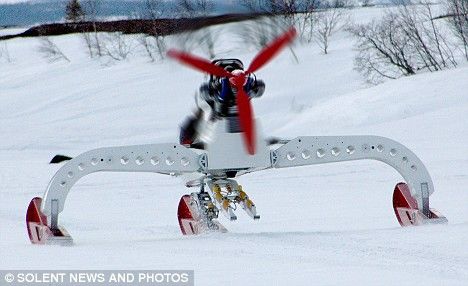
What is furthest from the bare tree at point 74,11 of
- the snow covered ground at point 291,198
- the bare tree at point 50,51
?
the snow covered ground at point 291,198

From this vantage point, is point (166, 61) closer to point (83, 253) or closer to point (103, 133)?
point (83, 253)

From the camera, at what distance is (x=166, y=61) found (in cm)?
956

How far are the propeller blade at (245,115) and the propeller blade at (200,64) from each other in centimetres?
23

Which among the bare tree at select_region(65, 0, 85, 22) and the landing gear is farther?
the bare tree at select_region(65, 0, 85, 22)

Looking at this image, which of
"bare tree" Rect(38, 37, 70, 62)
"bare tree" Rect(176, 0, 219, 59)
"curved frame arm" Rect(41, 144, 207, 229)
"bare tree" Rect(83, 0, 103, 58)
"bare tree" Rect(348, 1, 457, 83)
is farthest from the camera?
"bare tree" Rect(38, 37, 70, 62)

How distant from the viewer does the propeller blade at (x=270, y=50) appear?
30.6ft

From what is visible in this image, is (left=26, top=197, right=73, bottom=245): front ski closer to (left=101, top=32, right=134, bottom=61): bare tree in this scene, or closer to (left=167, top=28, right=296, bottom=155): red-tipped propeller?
(left=167, top=28, right=296, bottom=155): red-tipped propeller

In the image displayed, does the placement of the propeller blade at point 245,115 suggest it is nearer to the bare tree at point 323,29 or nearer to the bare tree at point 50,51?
the bare tree at point 323,29

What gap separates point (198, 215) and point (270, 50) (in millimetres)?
2312

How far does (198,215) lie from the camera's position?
10.8 metres

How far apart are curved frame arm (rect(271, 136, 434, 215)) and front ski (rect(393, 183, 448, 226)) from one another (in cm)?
9

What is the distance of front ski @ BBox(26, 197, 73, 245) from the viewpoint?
9883mm

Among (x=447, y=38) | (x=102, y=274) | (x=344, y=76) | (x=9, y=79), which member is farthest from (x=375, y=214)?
(x=9, y=79)

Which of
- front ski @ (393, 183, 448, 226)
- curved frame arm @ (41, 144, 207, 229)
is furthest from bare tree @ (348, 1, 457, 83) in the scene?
curved frame arm @ (41, 144, 207, 229)
